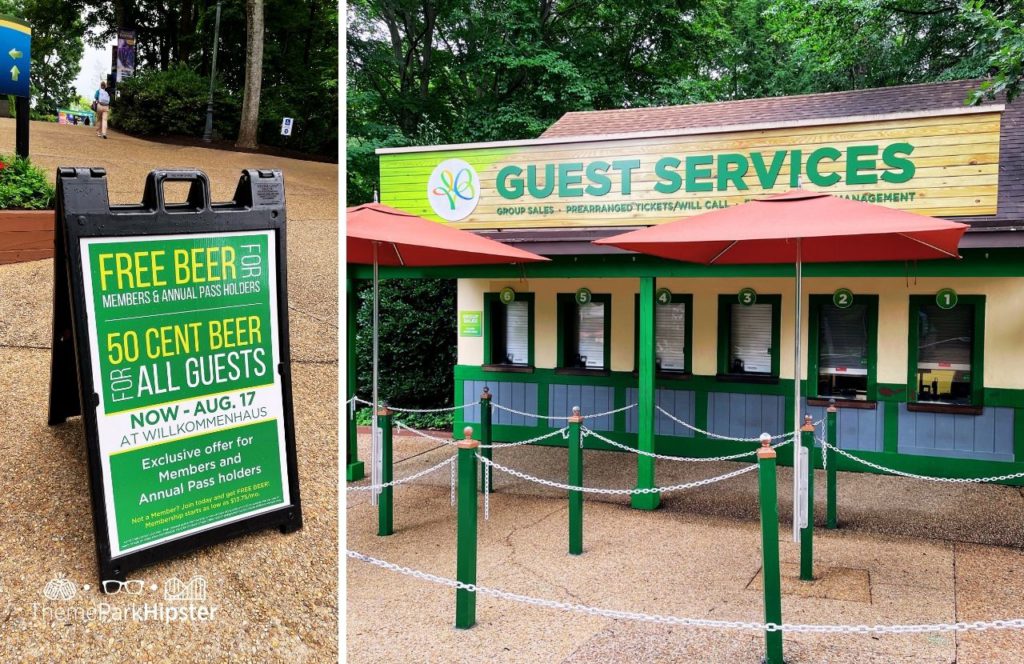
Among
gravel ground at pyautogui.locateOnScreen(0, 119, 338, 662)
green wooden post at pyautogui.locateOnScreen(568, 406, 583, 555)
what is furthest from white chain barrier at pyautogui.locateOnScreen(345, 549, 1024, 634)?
green wooden post at pyautogui.locateOnScreen(568, 406, 583, 555)

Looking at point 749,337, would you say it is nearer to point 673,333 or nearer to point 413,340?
point 673,333

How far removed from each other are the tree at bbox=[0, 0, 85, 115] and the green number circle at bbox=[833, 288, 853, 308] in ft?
40.9

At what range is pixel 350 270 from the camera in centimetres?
1000

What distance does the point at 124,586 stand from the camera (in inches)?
153

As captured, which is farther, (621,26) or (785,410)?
(621,26)

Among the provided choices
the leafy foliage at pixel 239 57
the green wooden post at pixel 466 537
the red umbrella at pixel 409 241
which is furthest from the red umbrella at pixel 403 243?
the leafy foliage at pixel 239 57

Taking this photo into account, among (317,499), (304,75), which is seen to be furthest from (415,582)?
(304,75)

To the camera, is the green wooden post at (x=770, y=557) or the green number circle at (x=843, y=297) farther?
the green number circle at (x=843, y=297)

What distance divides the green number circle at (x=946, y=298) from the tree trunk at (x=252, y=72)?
866cm

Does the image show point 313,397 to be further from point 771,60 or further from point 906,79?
point 771,60

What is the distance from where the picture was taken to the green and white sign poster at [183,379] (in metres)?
3.76

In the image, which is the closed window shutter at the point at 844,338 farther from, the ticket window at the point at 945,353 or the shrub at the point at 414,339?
the shrub at the point at 414,339

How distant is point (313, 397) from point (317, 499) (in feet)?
4.84

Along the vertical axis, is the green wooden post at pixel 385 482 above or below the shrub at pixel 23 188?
below
